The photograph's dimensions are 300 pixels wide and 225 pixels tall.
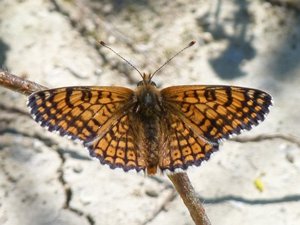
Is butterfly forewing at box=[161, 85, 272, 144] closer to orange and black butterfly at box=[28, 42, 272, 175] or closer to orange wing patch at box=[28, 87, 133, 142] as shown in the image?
orange and black butterfly at box=[28, 42, 272, 175]

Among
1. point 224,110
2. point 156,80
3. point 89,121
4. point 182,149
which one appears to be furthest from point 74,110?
point 156,80

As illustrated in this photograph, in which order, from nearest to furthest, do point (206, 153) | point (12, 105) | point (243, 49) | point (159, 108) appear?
point (206, 153) → point (159, 108) → point (12, 105) → point (243, 49)

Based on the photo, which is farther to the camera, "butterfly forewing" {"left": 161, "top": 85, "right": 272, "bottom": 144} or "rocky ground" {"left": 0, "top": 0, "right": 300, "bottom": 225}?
"rocky ground" {"left": 0, "top": 0, "right": 300, "bottom": 225}

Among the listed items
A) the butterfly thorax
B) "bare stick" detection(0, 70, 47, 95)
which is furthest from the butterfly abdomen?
"bare stick" detection(0, 70, 47, 95)

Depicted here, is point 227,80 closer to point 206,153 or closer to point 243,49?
point 243,49

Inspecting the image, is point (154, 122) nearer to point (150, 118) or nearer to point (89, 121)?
point (150, 118)

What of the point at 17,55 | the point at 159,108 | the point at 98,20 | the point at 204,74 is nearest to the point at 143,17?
the point at 98,20

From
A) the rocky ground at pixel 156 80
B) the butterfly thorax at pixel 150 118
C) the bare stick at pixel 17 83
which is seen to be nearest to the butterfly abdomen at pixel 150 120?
the butterfly thorax at pixel 150 118
